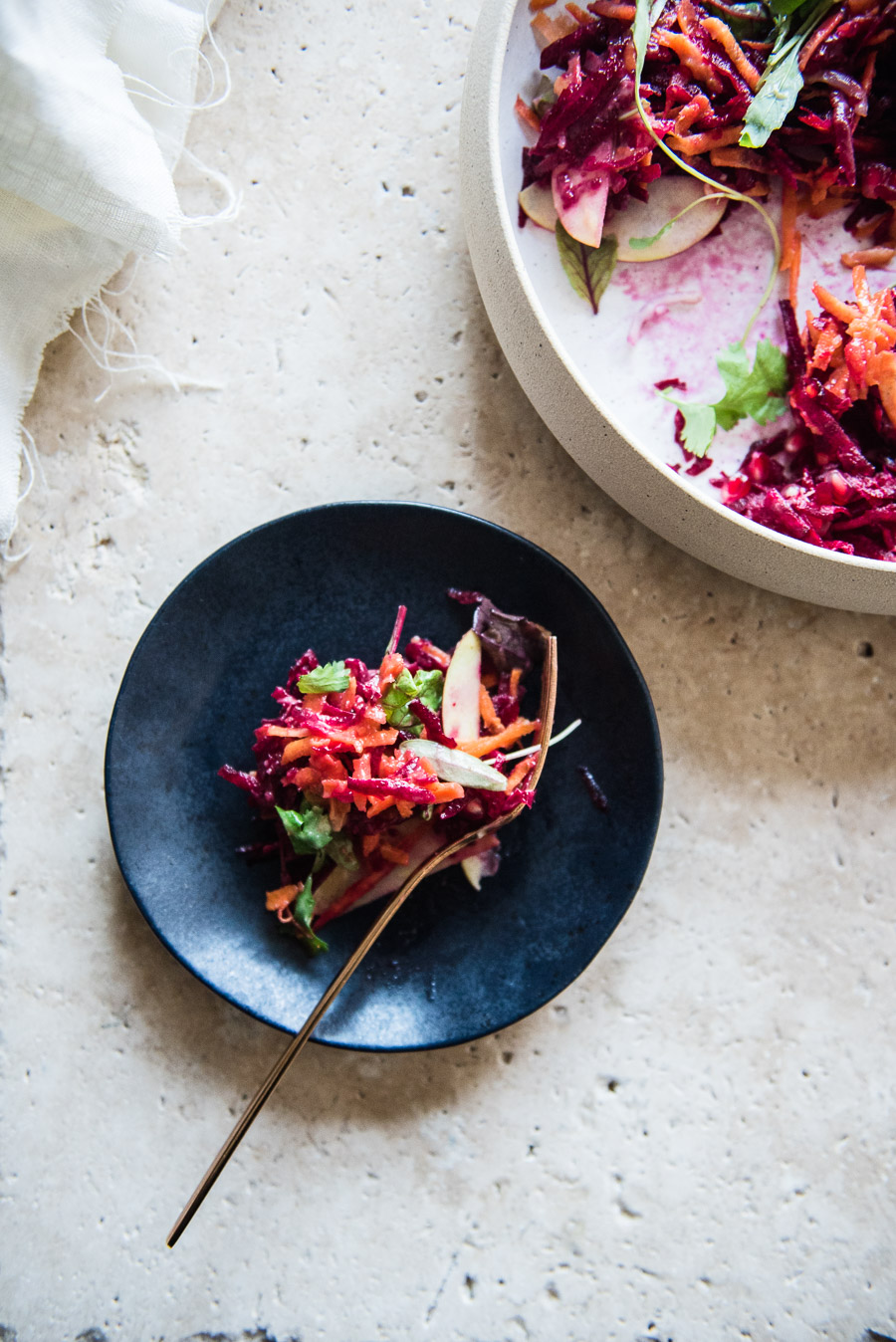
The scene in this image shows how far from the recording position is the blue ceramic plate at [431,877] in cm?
120

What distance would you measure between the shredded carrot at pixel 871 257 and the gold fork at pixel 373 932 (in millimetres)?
715

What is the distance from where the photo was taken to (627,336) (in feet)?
4.09

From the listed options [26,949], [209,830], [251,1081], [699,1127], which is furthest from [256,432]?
[699,1127]

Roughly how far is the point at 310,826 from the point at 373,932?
162 millimetres

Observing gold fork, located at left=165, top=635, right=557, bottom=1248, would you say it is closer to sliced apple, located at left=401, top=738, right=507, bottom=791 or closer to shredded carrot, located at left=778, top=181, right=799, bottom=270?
sliced apple, located at left=401, top=738, right=507, bottom=791

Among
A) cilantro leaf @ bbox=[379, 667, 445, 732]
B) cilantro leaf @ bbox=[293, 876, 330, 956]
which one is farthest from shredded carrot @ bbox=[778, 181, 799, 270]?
cilantro leaf @ bbox=[293, 876, 330, 956]

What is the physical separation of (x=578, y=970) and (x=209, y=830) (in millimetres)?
561

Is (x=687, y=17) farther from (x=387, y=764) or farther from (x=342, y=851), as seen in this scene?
(x=342, y=851)

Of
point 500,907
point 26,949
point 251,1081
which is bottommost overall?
point 251,1081

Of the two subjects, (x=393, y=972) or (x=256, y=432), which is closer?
(x=393, y=972)

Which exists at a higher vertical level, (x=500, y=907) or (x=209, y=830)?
(x=209, y=830)

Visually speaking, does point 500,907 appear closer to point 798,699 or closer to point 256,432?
point 798,699

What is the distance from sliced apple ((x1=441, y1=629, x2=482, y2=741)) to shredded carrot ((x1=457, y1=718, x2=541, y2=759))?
12mm

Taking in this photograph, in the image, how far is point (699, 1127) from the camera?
133 centimetres
